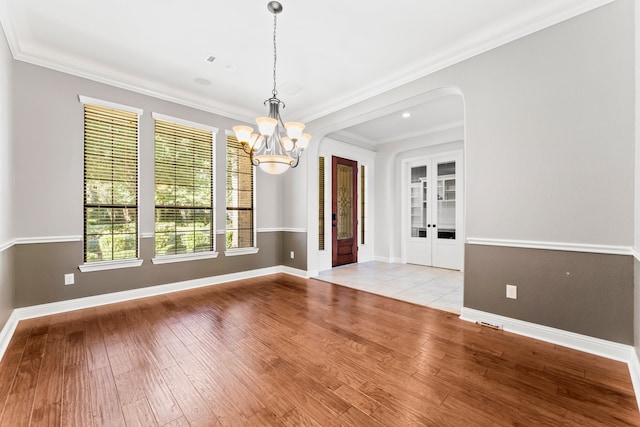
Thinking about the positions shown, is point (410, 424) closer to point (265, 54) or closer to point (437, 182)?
point (265, 54)

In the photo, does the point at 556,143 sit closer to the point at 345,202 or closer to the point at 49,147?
the point at 345,202

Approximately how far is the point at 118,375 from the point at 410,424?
1.98 m

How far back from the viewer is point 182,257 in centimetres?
411

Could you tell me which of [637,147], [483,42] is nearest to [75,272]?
[483,42]

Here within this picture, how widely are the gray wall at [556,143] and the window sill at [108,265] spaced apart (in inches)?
164

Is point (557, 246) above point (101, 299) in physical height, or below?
above

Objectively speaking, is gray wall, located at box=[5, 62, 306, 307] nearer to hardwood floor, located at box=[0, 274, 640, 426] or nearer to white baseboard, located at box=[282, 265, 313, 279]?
hardwood floor, located at box=[0, 274, 640, 426]

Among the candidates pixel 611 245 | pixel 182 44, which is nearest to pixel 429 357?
pixel 611 245

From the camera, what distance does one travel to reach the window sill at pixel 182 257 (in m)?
3.89

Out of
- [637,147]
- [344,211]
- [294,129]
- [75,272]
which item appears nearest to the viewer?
[637,147]

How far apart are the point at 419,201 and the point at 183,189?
15.9ft

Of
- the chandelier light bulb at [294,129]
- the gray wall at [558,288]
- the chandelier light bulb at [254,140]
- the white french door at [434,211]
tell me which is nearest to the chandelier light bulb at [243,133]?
the chandelier light bulb at [254,140]

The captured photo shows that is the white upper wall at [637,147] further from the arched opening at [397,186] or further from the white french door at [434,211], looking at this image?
the white french door at [434,211]

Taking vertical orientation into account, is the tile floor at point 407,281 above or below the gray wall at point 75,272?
below
